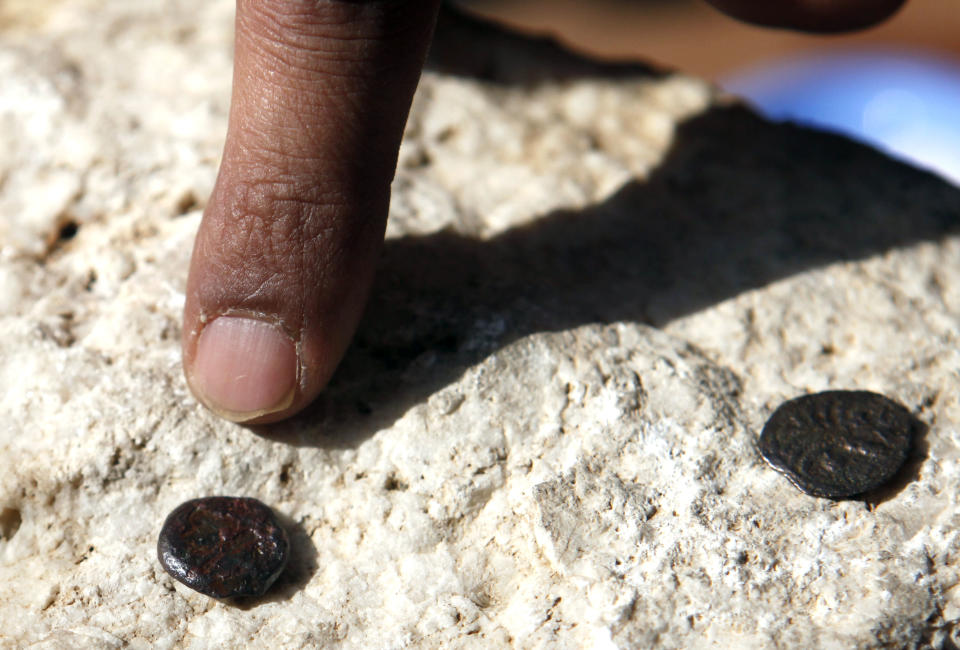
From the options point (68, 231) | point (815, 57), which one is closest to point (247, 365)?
Result: point (68, 231)

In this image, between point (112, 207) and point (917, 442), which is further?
point (112, 207)

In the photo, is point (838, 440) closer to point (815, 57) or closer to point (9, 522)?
point (9, 522)

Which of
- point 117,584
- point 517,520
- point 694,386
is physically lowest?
point 117,584

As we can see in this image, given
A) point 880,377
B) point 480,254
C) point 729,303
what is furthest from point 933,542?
point 480,254

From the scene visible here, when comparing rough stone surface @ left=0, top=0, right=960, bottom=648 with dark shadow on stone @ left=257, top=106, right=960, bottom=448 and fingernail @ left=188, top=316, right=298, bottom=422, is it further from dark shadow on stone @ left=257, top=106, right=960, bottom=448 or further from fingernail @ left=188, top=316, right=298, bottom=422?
fingernail @ left=188, top=316, right=298, bottom=422

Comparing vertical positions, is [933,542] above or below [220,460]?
above

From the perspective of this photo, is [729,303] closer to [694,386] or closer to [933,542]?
[694,386]
